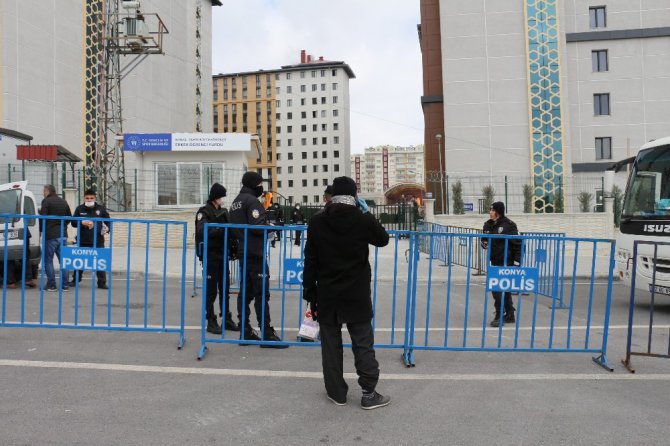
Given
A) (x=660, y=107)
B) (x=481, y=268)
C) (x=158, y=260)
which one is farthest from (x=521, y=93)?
(x=158, y=260)

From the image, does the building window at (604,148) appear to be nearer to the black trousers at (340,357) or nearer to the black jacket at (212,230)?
the black jacket at (212,230)

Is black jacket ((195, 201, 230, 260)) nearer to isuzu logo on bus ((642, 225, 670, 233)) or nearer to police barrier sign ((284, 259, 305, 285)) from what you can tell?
police barrier sign ((284, 259, 305, 285))

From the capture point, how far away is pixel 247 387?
4.59 meters

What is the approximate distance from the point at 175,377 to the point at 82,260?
216cm

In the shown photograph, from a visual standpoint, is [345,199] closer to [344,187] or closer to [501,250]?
[344,187]

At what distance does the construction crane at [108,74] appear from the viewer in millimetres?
26406

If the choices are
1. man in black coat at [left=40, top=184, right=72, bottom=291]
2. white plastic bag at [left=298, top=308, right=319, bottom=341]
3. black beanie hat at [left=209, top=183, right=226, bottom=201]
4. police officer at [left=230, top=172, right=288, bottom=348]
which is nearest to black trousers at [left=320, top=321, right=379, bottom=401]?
white plastic bag at [left=298, top=308, right=319, bottom=341]

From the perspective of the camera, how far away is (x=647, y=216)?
866 cm

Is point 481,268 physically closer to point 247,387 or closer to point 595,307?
point 595,307

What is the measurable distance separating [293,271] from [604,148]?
33189mm

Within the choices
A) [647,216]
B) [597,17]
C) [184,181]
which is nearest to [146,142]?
[184,181]

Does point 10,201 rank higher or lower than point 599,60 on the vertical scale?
lower

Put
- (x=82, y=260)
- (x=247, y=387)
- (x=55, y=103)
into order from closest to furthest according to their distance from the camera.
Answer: (x=247, y=387)
(x=82, y=260)
(x=55, y=103)

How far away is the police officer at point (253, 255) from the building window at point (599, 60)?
33.9 m
